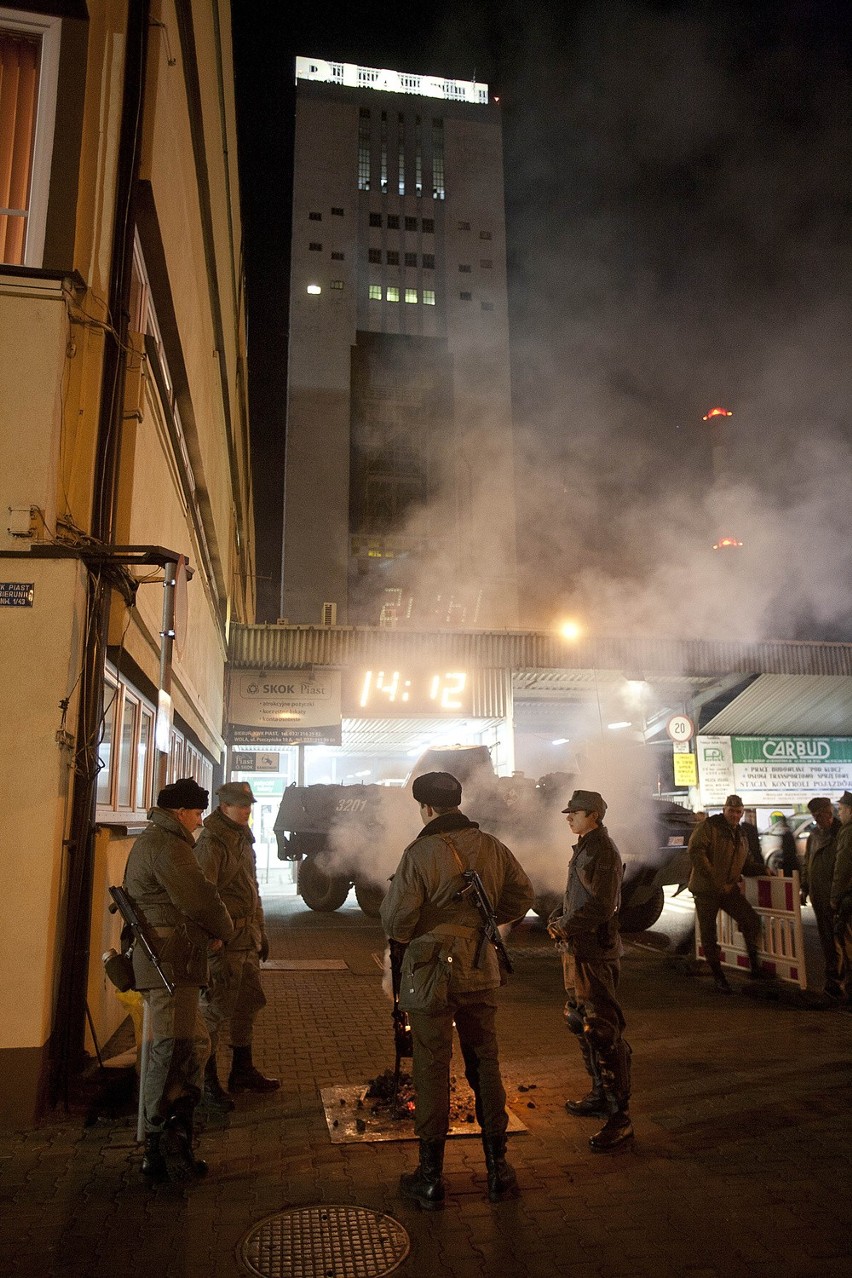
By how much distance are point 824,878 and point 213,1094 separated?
5961 millimetres

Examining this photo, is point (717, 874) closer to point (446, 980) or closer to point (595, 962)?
point (595, 962)

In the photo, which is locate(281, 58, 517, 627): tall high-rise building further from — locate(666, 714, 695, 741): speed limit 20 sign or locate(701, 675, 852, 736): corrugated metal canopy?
locate(666, 714, 695, 741): speed limit 20 sign

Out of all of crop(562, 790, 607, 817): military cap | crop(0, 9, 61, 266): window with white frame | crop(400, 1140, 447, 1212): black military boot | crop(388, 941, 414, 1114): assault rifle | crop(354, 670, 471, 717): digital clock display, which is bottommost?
crop(400, 1140, 447, 1212): black military boot

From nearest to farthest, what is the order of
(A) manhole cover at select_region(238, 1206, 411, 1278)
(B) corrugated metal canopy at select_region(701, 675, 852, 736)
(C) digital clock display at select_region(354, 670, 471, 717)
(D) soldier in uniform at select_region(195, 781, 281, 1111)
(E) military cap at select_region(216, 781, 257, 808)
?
(A) manhole cover at select_region(238, 1206, 411, 1278), (D) soldier in uniform at select_region(195, 781, 281, 1111), (E) military cap at select_region(216, 781, 257, 808), (C) digital clock display at select_region(354, 670, 471, 717), (B) corrugated metal canopy at select_region(701, 675, 852, 736)

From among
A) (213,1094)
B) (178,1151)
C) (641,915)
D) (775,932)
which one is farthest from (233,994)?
(641,915)

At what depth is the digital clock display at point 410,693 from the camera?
16922 mm

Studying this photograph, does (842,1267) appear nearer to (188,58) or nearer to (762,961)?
(762,961)

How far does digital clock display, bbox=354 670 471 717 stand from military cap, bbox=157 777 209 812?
1278 centimetres

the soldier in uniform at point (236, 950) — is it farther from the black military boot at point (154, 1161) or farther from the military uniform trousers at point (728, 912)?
the military uniform trousers at point (728, 912)

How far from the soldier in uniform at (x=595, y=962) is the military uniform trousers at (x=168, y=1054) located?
1.94 meters

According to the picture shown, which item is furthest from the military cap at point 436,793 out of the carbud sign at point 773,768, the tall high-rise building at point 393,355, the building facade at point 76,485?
the tall high-rise building at point 393,355

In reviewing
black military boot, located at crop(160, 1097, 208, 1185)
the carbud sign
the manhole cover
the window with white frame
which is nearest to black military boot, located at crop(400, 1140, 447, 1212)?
the manhole cover

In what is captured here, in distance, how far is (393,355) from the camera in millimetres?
49469

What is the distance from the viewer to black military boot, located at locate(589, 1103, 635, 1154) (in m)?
3.90
